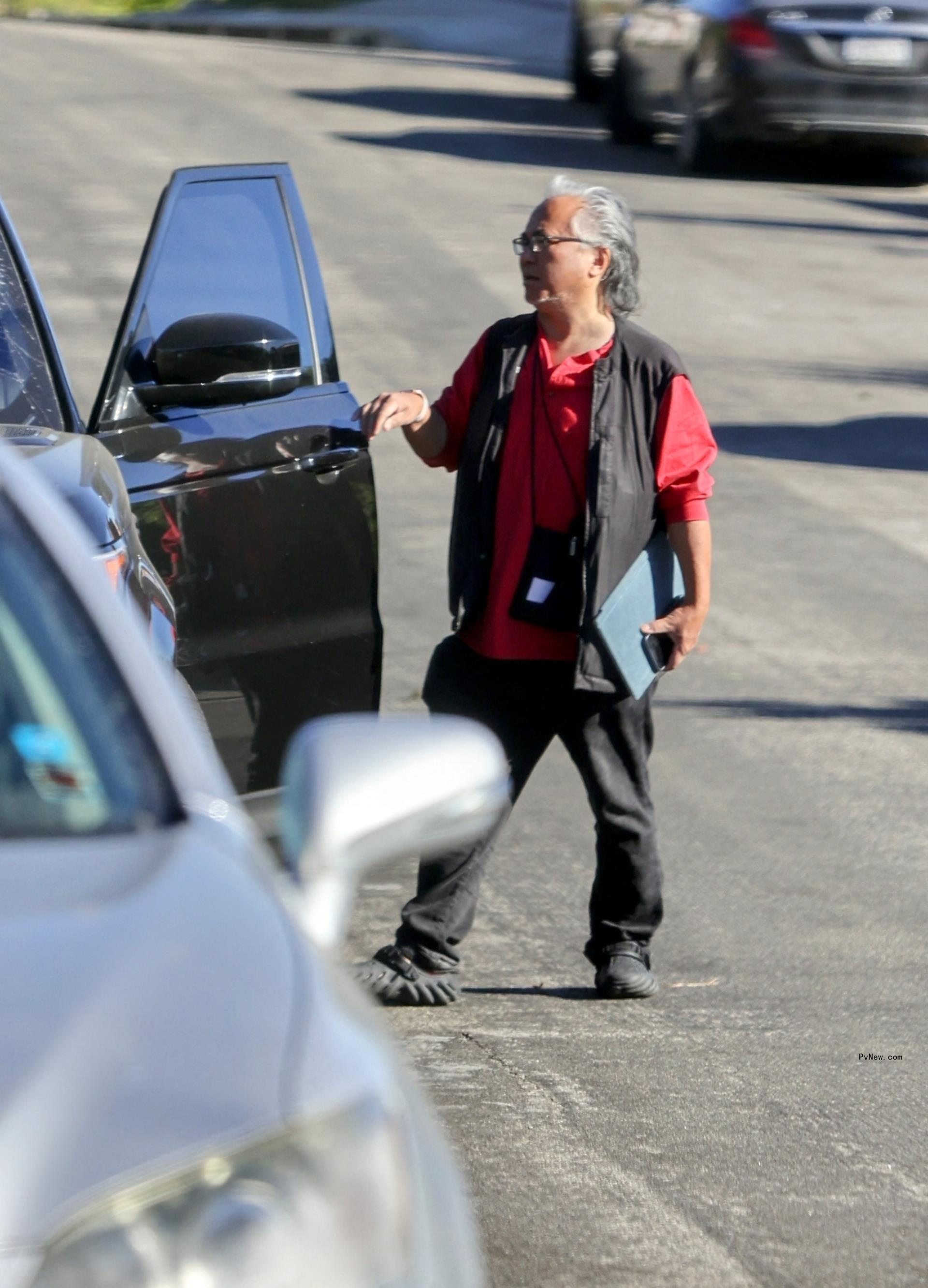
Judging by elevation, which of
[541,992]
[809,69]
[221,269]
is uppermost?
[221,269]

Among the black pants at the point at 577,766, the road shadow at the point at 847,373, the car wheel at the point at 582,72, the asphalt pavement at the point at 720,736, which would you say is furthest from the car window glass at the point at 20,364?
the car wheel at the point at 582,72

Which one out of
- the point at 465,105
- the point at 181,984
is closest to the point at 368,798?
the point at 181,984

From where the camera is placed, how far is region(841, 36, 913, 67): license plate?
1605 centimetres

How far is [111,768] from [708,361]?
10490 millimetres

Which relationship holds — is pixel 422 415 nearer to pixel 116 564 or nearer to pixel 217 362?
pixel 217 362

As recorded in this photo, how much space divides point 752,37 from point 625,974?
12722mm

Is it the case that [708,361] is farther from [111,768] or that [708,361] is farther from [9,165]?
[111,768]

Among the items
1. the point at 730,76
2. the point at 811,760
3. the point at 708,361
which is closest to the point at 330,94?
the point at 730,76

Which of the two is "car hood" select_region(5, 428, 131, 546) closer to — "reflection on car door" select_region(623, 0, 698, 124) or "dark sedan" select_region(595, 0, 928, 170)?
"dark sedan" select_region(595, 0, 928, 170)

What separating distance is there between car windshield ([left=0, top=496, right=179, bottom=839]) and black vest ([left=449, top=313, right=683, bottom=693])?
213cm

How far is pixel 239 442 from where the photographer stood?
482 centimetres

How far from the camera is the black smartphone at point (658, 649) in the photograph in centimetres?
462

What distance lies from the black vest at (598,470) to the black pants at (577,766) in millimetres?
140

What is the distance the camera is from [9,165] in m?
17.5
